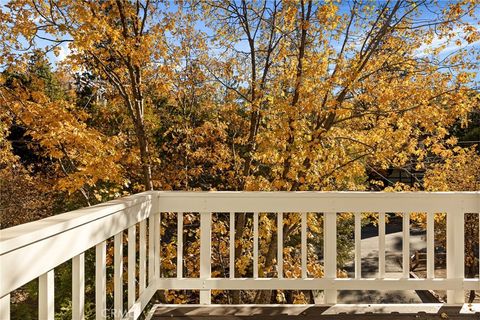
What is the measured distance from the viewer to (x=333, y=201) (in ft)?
9.02

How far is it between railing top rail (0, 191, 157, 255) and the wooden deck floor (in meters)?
1.02

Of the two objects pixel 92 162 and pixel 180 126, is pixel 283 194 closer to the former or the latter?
pixel 92 162

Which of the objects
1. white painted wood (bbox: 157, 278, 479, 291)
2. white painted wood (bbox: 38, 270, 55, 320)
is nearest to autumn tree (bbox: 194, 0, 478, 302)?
white painted wood (bbox: 157, 278, 479, 291)

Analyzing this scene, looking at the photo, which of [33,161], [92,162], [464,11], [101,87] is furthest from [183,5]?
[33,161]

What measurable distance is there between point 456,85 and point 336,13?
68.0 inches

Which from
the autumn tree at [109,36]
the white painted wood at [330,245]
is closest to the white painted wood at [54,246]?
the white painted wood at [330,245]

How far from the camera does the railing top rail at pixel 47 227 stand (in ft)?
3.43

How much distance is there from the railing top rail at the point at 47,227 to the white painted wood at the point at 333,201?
0.87 meters

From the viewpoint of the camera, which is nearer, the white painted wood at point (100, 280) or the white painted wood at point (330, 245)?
the white painted wood at point (100, 280)

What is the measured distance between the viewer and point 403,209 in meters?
2.73

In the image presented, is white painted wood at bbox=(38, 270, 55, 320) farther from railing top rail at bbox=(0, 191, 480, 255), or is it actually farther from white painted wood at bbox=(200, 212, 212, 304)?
white painted wood at bbox=(200, 212, 212, 304)

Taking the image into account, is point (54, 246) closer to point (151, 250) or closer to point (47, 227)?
point (47, 227)

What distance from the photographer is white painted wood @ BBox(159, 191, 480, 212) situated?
2732 mm

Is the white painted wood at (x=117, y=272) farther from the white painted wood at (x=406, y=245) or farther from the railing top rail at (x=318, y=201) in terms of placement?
the white painted wood at (x=406, y=245)
